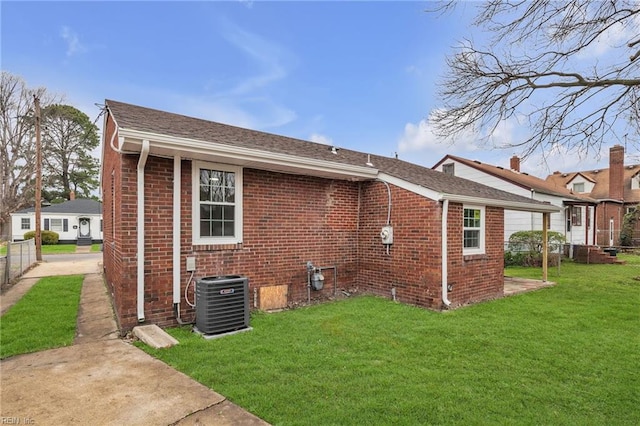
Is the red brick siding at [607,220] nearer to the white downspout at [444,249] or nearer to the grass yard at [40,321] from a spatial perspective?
the white downspout at [444,249]

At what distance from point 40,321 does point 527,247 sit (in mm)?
17910

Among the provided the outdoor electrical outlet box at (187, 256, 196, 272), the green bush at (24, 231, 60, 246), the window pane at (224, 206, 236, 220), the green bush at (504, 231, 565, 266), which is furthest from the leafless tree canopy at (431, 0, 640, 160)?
the green bush at (24, 231, 60, 246)

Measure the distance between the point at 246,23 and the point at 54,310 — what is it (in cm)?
867

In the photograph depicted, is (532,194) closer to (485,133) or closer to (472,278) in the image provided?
(472,278)

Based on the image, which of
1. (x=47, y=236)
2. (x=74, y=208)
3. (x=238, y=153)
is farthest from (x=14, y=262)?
(x=74, y=208)

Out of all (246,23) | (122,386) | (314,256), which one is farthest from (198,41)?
(122,386)

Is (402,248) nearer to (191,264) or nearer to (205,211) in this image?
(205,211)

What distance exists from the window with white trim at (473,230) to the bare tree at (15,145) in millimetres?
35243

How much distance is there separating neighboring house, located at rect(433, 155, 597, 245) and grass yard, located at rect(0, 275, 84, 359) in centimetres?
1840

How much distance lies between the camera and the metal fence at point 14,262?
9516 mm

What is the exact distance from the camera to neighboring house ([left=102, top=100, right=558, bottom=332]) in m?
5.46

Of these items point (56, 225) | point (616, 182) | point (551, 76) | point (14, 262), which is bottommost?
point (14, 262)

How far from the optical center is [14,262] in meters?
10.8

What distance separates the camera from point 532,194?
16.7 meters
